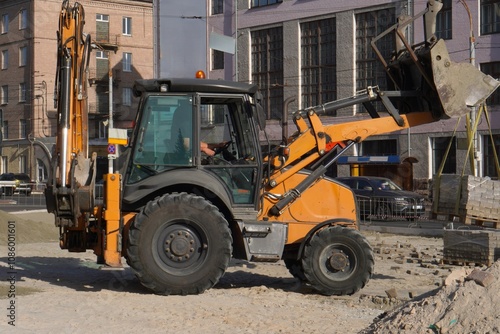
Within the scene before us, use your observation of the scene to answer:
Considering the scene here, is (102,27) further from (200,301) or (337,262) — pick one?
(200,301)

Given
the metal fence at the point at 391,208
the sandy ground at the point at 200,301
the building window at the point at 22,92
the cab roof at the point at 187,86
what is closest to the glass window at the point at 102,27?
the building window at the point at 22,92

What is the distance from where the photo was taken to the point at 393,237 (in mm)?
23234

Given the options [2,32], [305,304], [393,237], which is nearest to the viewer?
[305,304]

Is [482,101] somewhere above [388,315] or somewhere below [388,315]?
above

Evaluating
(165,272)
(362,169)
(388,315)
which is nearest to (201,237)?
(165,272)

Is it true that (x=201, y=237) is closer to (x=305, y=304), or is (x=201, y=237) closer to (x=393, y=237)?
(x=305, y=304)

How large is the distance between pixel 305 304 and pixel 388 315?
10.1ft

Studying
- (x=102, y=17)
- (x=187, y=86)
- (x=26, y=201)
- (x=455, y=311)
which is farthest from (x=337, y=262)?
(x=102, y=17)

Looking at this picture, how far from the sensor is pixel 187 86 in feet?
38.8

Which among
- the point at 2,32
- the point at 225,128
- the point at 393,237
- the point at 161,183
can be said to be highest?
the point at 2,32

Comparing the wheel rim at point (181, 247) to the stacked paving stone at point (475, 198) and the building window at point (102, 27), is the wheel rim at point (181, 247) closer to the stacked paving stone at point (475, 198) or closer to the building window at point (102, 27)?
the stacked paving stone at point (475, 198)

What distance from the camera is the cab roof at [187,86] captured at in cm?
1184

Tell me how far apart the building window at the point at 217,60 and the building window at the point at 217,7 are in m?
2.23

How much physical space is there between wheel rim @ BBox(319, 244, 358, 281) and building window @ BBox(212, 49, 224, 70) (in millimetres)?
37933
